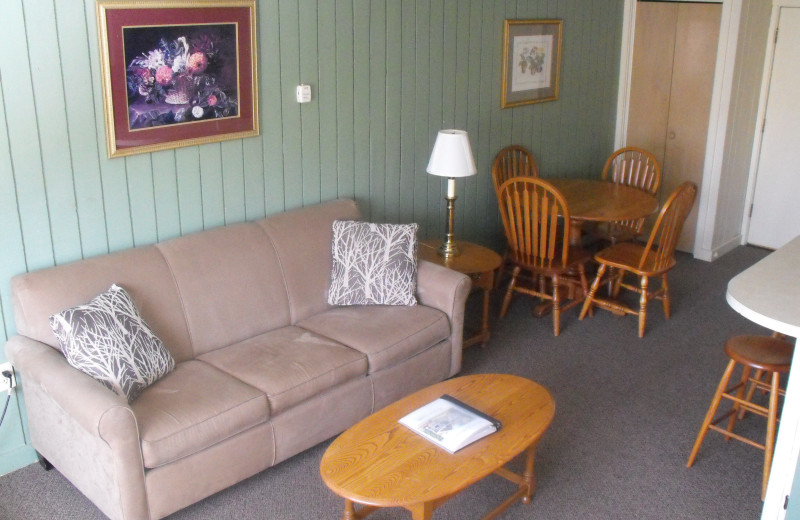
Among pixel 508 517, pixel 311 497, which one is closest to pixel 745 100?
pixel 508 517

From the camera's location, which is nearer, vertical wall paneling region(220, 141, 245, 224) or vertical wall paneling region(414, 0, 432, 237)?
vertical wall paneling region(220, 141, 245, 224)

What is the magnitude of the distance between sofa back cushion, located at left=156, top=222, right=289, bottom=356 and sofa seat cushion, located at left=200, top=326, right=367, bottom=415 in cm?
7

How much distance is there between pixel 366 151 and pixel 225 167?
823mm

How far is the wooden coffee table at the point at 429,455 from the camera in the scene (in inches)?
92.0

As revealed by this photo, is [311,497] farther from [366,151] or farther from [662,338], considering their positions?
[662,338]

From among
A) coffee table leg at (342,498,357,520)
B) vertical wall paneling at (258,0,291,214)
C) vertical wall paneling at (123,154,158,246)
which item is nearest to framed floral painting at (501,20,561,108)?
vertical wall paneling at (258,0,291,214)

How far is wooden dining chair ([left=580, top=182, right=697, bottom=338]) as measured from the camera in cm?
411

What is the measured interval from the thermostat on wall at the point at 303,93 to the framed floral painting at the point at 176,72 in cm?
24

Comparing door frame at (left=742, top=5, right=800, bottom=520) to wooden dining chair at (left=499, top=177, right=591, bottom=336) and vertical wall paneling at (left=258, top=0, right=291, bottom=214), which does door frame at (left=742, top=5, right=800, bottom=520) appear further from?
vertical wall paneling at (left=258, top=0, right=291, bottom=214)

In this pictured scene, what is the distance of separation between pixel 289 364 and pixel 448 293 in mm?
871

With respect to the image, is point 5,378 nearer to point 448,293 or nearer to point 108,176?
point 108,176

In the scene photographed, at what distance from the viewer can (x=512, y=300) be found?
4.77 meters

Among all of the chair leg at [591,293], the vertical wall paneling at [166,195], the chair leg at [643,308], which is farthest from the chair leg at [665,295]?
the vertical wall paneling at [166,195]

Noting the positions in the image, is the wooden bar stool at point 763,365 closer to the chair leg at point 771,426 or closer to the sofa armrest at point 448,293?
the chair leg at point 771,426
